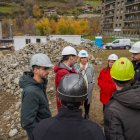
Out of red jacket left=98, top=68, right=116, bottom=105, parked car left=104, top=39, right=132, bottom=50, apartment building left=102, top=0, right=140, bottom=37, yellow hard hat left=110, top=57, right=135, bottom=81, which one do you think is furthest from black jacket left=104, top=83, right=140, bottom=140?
apartment building left=102, top=0, right=140, bottom=37

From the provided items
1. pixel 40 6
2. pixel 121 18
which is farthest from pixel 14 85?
pixel 40 6

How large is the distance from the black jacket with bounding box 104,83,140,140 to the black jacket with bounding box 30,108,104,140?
0.39m

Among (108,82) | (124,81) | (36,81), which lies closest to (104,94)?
(108,82)

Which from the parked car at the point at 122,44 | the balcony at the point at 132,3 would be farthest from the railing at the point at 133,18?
the parked car at the point at 122,44

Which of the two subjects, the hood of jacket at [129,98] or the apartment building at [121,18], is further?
the apartment building at [121,18]

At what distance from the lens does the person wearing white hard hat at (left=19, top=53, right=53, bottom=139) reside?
10.9 feet

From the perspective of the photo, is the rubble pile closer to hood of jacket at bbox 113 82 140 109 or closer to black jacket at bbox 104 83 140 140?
black jacket at bbox 104 83 140 140

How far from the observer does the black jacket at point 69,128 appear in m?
2.17

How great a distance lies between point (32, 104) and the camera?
130 inches

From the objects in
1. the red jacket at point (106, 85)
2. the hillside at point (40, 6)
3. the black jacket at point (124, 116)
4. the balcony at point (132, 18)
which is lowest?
the red jacket at point (106, 85)

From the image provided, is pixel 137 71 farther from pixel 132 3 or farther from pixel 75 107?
pixel 132 3

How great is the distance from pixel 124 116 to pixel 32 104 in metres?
1.22

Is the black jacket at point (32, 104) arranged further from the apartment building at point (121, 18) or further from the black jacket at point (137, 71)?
the apartment building at point (121, 18)

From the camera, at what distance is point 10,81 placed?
44.1 ft
